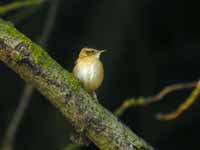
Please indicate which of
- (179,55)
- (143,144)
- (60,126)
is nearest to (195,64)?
(179,55)

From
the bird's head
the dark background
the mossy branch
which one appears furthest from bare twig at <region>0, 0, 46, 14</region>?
the dark background

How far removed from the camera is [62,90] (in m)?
2.92

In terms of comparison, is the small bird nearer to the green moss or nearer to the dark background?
the green moss

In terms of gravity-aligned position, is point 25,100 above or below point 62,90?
above

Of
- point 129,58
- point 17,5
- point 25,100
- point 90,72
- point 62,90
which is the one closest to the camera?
point 62,90

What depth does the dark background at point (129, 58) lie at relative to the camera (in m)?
5.36

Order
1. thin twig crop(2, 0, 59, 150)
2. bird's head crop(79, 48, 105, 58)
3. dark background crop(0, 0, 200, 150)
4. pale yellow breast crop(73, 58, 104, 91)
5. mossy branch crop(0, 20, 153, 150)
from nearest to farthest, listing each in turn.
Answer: mossy branch crop(0, 20, 153, 150) → pale yellow breast crop(73, 58, 104, 91) → bird's head crop(79, 48, 105, 58) → thin twig crop(2, 0, 59, 150) → dark background crop(0, 0, 200, 150)

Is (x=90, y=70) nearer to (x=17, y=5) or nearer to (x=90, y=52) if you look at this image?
(x=90, y=52)

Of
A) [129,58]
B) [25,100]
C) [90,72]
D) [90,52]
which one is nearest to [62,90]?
[90,72]

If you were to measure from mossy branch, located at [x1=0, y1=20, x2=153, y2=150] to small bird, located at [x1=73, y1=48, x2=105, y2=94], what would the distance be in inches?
18.1

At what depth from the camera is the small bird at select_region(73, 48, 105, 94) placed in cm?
348

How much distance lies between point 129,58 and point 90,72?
6.43ft

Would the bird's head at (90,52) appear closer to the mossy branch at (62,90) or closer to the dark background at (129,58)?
the mossy branch at (62,90)

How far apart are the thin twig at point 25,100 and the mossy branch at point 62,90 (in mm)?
1574
